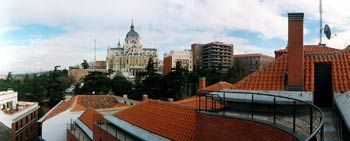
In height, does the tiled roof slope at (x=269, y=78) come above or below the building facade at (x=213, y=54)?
below

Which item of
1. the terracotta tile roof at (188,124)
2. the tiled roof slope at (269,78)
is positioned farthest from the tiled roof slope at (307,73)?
the terracotta tile roof at (188,124)

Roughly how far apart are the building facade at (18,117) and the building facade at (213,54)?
198 feet

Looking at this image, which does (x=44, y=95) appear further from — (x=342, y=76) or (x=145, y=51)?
(x=145, y=51)

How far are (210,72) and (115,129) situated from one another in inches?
1509

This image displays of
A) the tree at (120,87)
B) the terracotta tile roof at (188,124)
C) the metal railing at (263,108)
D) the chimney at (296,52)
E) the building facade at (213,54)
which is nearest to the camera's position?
the terracotta tile roof at (188,124)

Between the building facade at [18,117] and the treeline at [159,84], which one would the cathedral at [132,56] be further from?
the building facade at [18,117]

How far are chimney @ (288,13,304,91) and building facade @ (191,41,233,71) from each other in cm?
8004

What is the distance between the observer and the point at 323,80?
838 centimetres

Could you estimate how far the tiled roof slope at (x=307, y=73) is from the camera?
7.83m

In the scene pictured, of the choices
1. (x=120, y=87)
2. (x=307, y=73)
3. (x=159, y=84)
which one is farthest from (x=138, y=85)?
(x=307, y=73)

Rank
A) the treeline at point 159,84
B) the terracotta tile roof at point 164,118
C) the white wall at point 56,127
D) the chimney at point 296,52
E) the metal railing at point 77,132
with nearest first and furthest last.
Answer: the chimney at point 296,52
the terracotta tile roof at point 164,118
the metal railing at point 77,132
the white wall at point 56,127
the treeline at point 159,84

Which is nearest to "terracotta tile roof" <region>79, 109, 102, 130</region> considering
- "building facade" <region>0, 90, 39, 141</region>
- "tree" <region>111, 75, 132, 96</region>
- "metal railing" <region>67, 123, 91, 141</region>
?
"metal railing" <region>67, 123, 91, 141</region>

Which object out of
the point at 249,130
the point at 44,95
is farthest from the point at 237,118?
the point at 44,95

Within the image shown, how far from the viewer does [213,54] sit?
91312mm
